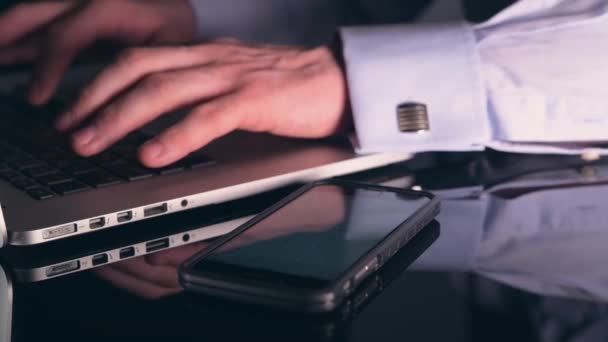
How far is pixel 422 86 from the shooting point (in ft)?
2.02

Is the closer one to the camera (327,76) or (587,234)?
(587,234)

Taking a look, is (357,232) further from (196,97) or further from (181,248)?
(196,97)

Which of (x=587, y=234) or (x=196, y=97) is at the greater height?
(x=196, y=97)

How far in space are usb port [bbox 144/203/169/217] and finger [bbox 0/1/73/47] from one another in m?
0.51

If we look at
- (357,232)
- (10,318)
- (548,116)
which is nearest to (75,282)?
(10,318)

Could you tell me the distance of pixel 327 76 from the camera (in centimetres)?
63

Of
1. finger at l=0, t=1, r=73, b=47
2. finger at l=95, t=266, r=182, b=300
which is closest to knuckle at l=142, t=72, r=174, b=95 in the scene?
finger at l=95, t=266, r=182, b=300

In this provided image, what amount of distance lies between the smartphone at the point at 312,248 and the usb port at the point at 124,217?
0.08 m

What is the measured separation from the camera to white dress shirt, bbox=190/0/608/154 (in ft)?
1.97

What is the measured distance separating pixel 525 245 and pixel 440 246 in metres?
0.05

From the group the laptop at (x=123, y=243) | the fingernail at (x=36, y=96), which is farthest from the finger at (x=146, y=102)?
the fingernail at (x=36, y=96)

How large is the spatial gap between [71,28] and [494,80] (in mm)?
481

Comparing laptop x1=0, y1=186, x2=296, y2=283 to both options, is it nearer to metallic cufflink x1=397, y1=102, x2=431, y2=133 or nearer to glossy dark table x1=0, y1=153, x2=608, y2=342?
glossy dark table x1=0, y1=153, x2=608, y2=342

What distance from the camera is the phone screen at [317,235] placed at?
0.37 m
